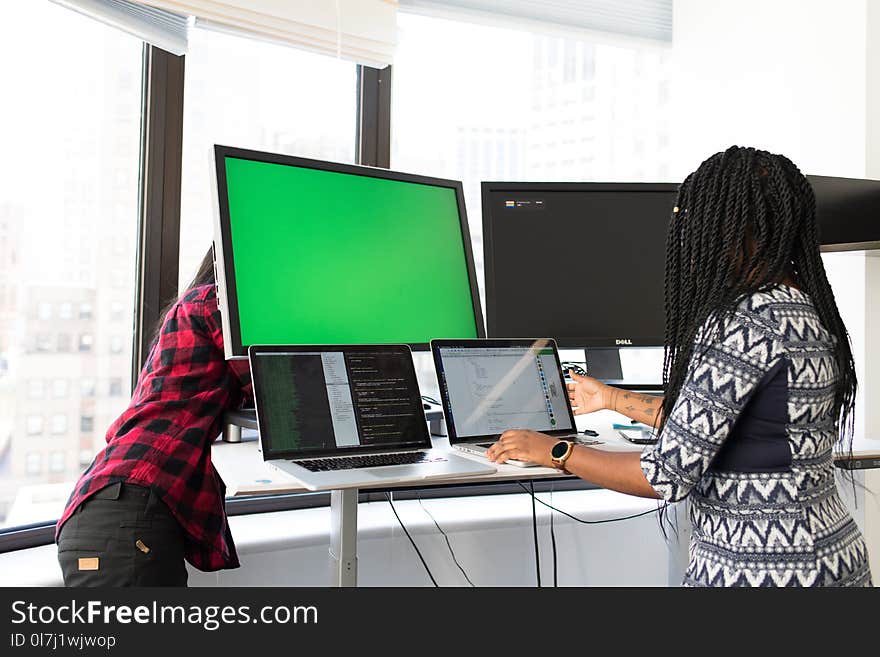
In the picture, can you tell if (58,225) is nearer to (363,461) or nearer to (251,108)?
(251,108)

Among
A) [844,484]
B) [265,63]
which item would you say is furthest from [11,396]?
[844,484]

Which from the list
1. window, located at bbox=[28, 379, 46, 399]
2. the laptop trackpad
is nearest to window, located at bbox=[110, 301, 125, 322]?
window, located at bbox=[28, 379, 46, 399]

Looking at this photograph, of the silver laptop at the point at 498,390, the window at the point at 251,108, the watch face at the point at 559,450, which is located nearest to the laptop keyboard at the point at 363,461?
the silver laptop at the point at 498,390

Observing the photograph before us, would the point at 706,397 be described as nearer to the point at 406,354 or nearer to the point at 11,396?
the point at 406,354

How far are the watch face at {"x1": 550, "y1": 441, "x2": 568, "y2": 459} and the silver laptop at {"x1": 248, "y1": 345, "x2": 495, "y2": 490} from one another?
0.14 meters

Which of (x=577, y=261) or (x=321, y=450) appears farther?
(x=577, y=261)

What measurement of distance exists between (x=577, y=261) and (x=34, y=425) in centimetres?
137

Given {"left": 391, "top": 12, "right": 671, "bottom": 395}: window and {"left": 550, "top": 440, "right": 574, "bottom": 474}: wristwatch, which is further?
{"left": 391, "top": 12, "right": 671, "bottom": 395}: window

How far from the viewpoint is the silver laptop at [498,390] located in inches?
69.6

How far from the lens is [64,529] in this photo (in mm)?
1629

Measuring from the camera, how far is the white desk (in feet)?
4.61

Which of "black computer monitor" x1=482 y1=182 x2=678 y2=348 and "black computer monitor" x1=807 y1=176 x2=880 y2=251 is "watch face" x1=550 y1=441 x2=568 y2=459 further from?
"black computer monitor" x1=807 y1=176 x2=880 y2=251

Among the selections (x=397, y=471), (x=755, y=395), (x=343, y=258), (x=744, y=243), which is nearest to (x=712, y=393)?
(x=755, y=395)

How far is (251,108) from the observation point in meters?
2.41
